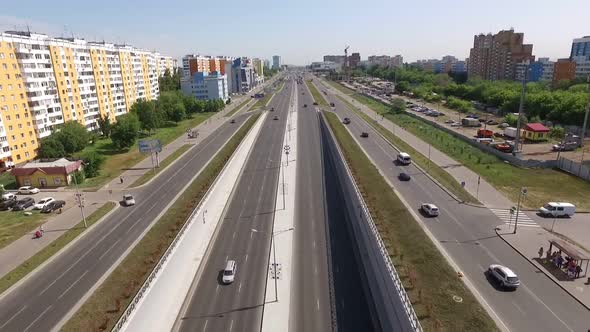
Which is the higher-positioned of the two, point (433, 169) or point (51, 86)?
point (51, 86)

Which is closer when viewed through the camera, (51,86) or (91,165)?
(91,165)

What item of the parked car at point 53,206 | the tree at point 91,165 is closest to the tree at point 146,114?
the tree at point 91,165

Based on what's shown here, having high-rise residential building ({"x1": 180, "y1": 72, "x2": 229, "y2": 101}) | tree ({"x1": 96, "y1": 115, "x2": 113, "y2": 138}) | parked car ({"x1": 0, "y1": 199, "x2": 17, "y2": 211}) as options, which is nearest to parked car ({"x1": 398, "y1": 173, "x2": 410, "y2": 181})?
parked car ({"x1": 0, "y1": 199, "x2": 17, "y2": 211})

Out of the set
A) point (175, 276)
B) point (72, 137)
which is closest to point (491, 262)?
point (175, 276)

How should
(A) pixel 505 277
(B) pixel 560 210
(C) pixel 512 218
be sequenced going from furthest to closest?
(B) pixel 560 210 → (C) pixel 512 218 → (A) pixel 505 277

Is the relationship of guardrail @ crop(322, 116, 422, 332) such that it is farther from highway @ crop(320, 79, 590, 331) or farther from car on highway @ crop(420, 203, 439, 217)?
car on highway @ crop(420, 203, 439, 217)

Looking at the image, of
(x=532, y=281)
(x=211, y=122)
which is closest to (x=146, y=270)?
(x=532, y=281)

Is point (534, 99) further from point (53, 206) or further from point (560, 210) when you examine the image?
point (53, 206)
